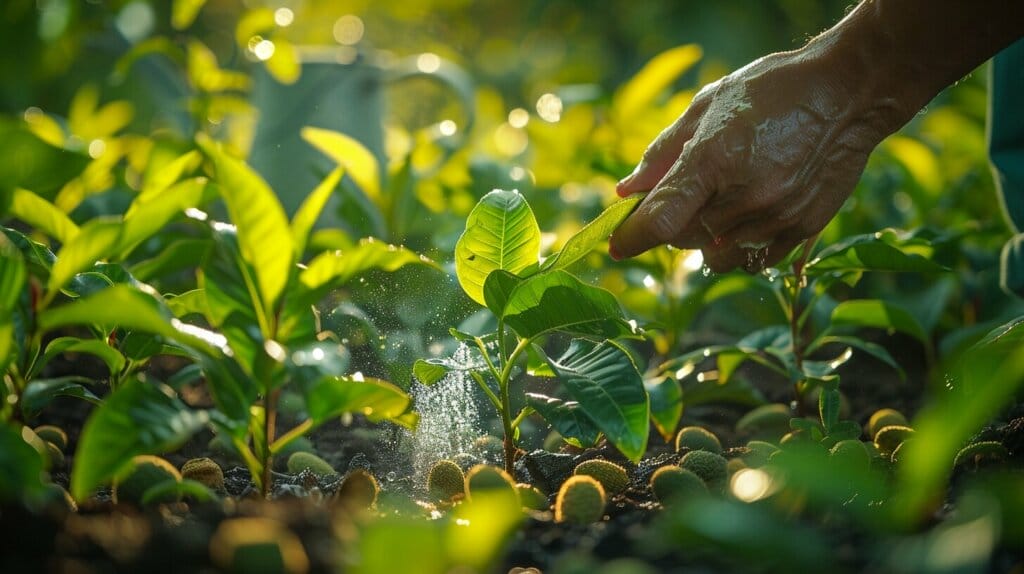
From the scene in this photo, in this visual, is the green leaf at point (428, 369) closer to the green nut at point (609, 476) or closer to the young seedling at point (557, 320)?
the young seedling at point (557, 320)

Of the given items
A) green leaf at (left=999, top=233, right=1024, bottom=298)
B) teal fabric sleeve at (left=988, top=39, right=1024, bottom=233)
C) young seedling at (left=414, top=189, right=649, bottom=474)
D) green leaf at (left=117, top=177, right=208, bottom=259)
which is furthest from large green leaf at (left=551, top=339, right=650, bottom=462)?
teal fabric sleeve at (left=988, top=39, right=1024, bottom=233)

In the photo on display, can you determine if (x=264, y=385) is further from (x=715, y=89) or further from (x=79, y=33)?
(x=79, y=33)

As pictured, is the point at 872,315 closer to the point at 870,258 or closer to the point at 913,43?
the point at 870,258

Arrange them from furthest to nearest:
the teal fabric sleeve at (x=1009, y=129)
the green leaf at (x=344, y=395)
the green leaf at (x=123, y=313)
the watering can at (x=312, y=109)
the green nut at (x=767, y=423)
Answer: the watering can at (x=312, y=109)
the teal fabric sleeve at (x=1009, y=129)
the green nut at (x=767, y=423)
the green leaf at (x=344, y=395)
the green leaf at (x=123, y=313)

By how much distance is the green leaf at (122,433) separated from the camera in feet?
2.34

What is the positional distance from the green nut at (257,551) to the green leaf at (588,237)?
1.74 feet

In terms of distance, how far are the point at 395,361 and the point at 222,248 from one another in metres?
0.38

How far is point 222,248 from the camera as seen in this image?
864 millimetres

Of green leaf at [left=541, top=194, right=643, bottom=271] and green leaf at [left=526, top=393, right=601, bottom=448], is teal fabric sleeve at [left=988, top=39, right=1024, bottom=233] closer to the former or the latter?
green leaf at [left=541, top=194, right=643, bottom=271]

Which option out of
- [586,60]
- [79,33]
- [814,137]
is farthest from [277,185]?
[586,60]

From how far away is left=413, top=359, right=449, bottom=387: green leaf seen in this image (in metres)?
1.07

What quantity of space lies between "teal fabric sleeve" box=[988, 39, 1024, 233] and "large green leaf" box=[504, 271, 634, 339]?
1068mm

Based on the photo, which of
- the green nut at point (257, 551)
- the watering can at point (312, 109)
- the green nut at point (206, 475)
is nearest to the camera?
the green nut at point (257, 551)

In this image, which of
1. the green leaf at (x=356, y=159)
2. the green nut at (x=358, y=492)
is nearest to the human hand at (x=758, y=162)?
the green nut at (x=358, y=492)
